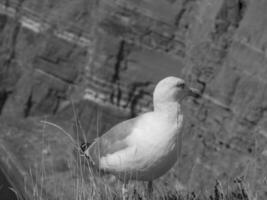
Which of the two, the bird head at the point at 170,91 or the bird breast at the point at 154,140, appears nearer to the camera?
the bird breast at the point at 154,140

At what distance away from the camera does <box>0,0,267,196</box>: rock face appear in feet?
29.3

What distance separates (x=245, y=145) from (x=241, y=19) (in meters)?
1.97

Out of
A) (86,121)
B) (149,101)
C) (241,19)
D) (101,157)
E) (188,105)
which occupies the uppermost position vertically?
(241,19)

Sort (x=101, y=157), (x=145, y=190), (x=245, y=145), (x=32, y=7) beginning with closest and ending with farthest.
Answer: (x=145, y=190) < (x=101, y=157) < (x=245, y=145) < (x=32, y=7)

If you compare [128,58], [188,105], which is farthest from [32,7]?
[188,105]

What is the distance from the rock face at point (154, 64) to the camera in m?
8.92

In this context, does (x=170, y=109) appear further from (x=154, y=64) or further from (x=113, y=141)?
(x=154, y=64)

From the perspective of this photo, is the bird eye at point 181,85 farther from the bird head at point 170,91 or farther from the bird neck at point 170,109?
the bird neck at point 170,109

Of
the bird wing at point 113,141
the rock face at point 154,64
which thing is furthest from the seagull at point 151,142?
the rock face at point 154,64

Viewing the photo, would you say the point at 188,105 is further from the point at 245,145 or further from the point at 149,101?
the point at 149,101

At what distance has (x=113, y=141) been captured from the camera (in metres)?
5.70

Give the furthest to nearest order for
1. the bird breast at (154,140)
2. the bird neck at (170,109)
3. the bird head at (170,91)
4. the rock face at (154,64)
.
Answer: the rock face at (154,64) < the bird head at (170,91) < the bird neck at (170,109) < the bird breast at (154,140)

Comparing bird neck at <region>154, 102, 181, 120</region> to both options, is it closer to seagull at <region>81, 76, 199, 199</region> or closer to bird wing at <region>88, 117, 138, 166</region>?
seagull at <region>81, 76, 199, 199</region>

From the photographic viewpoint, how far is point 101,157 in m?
5.83
